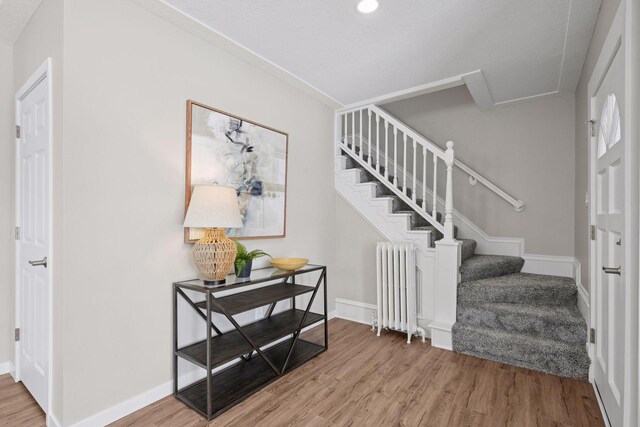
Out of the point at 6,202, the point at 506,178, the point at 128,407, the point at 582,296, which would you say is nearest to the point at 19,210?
the point at 6,202

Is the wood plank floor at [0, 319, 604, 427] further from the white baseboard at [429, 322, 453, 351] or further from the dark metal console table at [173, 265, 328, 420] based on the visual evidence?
the white baseboard at [429, 322, 453, 351]

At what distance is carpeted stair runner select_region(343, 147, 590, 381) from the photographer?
240 centimetres

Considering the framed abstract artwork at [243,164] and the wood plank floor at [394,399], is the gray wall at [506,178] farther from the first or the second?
the wood plank floor at [394,399]

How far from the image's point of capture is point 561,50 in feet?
8.34

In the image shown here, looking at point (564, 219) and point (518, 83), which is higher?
point (518, 83)

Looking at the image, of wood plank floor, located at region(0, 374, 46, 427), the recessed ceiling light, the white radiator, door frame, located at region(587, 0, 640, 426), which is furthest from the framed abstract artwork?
door frame, located at region(587, 0, 640, 426)

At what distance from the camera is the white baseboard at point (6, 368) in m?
2.36

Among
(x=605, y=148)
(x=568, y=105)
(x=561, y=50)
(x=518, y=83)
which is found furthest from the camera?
(x=568, y=105)

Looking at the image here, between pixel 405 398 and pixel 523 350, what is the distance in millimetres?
1139

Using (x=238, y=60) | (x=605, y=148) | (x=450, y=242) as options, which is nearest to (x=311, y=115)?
(x=238, y=60)

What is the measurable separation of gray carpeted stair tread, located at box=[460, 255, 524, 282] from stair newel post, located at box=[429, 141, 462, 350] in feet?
0.59

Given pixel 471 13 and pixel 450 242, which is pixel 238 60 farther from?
pixel 450 242

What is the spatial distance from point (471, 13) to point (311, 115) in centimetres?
176

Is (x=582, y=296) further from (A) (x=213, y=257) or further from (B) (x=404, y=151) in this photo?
(A) (x=213, y=257)
